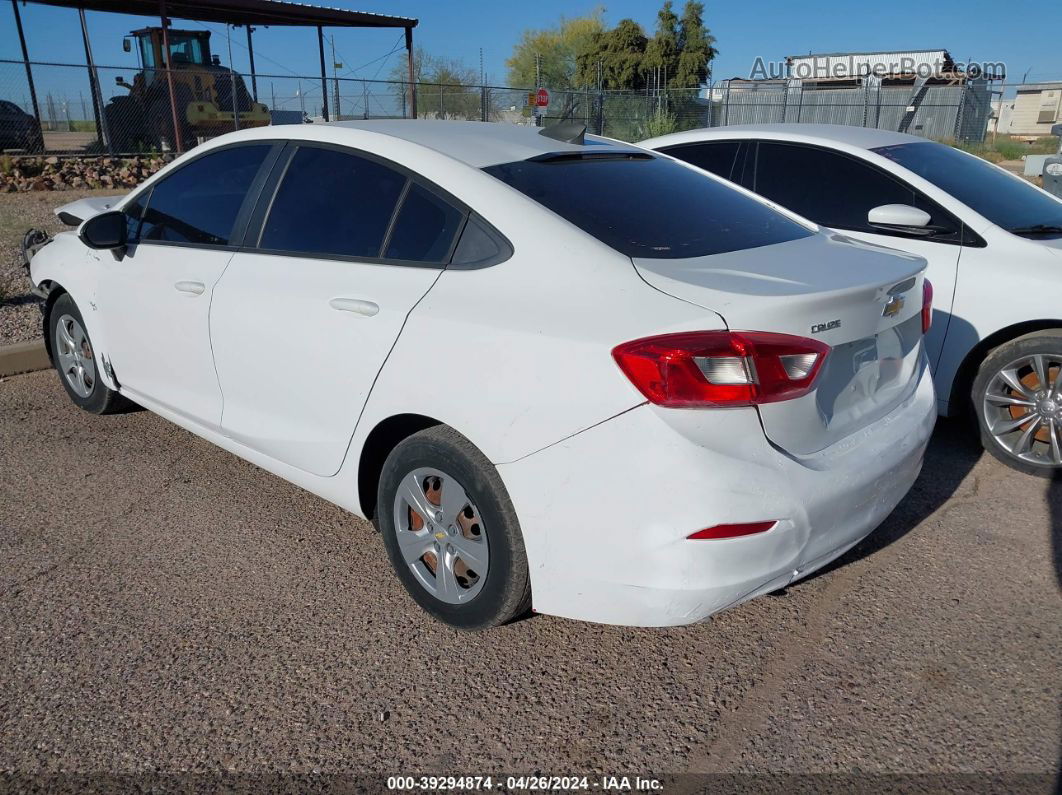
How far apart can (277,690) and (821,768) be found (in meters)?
1.65

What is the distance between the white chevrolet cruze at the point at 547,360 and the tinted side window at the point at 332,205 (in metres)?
0.01

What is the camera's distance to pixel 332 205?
129 inches

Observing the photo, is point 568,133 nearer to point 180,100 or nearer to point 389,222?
point 389,222

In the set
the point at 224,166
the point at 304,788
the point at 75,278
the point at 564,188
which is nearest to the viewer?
the point at 304,788

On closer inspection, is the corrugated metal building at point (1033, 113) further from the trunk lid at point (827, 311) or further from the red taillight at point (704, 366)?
the red taillight at point (704, 366)

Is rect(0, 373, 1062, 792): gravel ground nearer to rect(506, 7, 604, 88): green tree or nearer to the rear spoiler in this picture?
the rear spoiler

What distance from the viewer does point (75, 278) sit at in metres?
4.51

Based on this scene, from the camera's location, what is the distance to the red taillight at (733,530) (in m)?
2.29

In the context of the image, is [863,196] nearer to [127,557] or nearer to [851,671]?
[851,671]

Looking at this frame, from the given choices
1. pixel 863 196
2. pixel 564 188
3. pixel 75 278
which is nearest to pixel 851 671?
pixel 564 188

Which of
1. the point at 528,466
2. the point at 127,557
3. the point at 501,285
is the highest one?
the point at 501,285

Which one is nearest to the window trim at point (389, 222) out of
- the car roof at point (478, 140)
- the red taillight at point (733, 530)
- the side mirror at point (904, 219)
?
the car roof at point (478, 140)

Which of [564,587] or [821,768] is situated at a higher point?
[564,587]

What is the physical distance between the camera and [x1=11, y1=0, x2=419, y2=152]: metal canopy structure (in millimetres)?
19375
